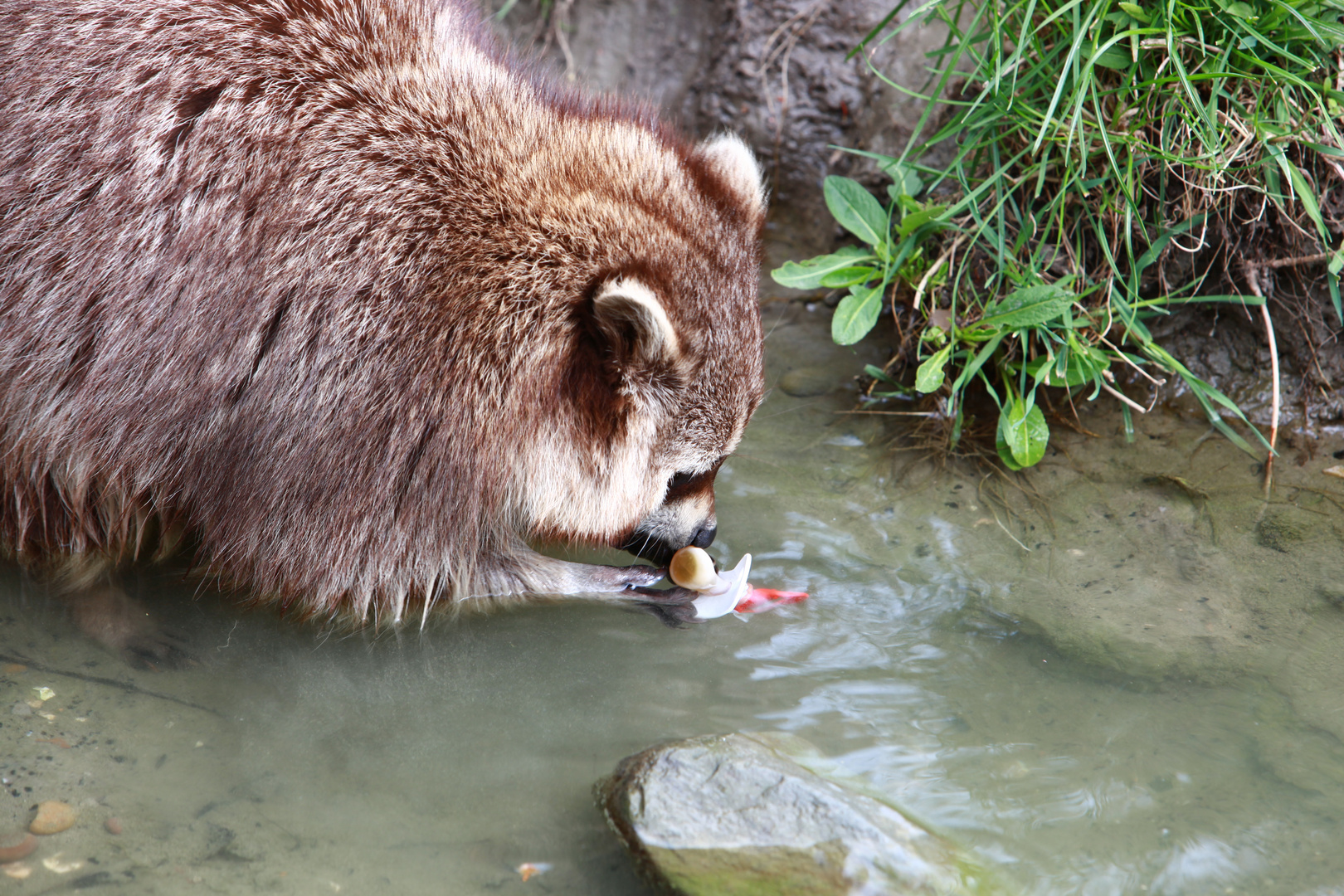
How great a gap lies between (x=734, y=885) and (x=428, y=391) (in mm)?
1405

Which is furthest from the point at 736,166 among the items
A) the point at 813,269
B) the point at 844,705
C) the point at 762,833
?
the point at 762,833

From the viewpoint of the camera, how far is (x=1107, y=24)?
3.44 metres

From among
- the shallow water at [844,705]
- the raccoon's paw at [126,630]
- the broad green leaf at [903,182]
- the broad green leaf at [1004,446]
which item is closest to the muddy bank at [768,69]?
the broad green leaf at [903,182]

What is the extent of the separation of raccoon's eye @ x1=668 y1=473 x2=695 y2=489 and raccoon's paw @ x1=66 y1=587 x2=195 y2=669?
1441 millimetres

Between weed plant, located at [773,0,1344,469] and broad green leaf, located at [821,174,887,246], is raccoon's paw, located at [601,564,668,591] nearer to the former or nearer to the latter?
weed plant, located at [773,0,1344,469]

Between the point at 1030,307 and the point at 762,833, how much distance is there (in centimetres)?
206

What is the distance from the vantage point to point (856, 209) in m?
3.93

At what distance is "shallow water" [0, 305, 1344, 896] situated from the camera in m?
2.37

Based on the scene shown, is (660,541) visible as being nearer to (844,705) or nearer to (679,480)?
(679,480)

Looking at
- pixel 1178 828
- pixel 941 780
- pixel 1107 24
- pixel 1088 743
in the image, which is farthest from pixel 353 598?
pixel 1107 24

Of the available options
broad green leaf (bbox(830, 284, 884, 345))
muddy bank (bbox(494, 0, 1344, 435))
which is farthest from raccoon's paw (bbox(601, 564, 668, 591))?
muddy bank (bbox(494, 0, 1344, 435))

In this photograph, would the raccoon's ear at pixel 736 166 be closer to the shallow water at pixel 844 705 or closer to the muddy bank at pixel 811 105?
the muddy bank at pixel 811 105

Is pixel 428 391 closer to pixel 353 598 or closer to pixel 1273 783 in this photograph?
pixel 353 598

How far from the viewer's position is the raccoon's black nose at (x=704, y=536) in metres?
3.20
